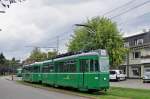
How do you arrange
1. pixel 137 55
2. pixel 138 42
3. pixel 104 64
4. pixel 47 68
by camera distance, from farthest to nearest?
pixel 138 42 → pixel 137 55 → pixel 47 68 → pixel 104 64

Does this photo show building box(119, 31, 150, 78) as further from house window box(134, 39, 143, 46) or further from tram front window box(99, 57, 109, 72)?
tram front window box(99, 57, 109, 72)

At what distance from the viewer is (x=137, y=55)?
78.8m

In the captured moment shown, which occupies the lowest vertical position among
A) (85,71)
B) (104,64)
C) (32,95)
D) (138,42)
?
(32,95)

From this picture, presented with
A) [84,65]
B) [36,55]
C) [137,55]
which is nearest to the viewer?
[84,65]

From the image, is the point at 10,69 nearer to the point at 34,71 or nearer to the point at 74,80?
the point at 34,71

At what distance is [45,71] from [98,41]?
70.1 feet

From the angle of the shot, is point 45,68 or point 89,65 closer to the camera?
A: point 89,65

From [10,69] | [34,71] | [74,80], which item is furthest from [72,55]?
[10,69]

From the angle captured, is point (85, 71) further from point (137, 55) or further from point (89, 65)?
point (137, 55)

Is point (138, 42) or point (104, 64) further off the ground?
point (138, 42)

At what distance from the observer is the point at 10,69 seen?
184 m

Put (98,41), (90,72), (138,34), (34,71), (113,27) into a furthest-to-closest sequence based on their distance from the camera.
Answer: (138,34), (113,27), (98,41), (34,71), (90,72)

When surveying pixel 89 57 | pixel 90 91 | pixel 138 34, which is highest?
pixel 138 34

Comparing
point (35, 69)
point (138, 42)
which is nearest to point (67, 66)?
point (35, 69)
